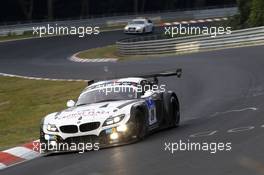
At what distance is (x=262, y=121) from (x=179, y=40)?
24.9 m

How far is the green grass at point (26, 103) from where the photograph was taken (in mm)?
16344

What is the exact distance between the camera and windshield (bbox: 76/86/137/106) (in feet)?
41.9

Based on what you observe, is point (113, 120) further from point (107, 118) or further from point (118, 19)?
point (118, 19)

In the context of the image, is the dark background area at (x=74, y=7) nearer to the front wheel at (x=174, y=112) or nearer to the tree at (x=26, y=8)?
the tree at (x=26, y=8)

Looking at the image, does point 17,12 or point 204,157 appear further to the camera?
point 17,12

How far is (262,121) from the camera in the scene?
13.1m

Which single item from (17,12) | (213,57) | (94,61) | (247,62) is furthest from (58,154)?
(17,12)

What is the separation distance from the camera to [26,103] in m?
23.4

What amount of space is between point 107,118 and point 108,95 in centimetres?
145

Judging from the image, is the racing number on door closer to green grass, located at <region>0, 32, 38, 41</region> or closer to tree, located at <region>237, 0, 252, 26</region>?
tree, located at <region>237, 0, 252, 26</region>

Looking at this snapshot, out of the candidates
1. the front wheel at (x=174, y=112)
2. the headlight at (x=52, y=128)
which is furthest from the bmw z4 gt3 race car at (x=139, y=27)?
the headlight at (x=52, y=128)

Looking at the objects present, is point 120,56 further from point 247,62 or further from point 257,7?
point 247,62

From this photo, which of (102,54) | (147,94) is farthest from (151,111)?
(102,54)

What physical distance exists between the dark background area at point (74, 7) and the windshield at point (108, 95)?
5877 centimetres
